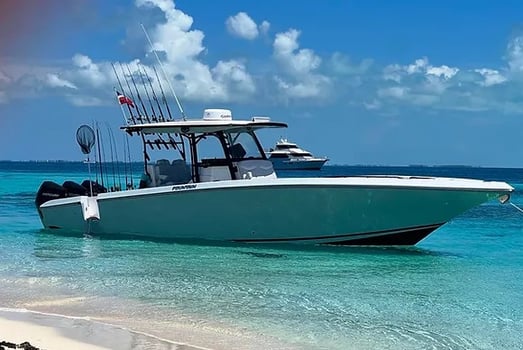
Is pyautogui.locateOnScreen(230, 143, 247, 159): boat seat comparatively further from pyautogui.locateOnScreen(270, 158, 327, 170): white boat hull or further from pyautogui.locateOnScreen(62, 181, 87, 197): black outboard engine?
pyautogui.locateOnScreen(270, 158, 327, 170): white boat hull

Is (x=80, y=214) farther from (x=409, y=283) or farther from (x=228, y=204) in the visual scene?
(x=409, y=283)

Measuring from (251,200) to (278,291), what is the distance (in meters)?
3.79

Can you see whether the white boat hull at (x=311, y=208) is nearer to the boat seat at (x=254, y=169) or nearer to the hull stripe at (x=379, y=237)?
the hull stripe at (x=379, y=237)

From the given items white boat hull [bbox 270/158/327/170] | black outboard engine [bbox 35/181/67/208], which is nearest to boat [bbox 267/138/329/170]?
white boat hull [bbox 270/158/327/170]

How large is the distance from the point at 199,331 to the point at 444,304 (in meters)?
3.36

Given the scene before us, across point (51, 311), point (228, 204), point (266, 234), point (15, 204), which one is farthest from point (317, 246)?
point (15, 204)

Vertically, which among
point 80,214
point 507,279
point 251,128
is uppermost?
point 251,128

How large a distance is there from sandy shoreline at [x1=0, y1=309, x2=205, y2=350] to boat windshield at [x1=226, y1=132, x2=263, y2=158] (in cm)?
731

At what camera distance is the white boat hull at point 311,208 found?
42.6ft

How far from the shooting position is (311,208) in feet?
43.7

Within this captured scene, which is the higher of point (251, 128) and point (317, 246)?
point (251, 128)

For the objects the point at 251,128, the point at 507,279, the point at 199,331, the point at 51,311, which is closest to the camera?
the point at 199,331

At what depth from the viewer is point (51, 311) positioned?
833 cm

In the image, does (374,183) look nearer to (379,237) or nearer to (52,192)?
(379,237)
